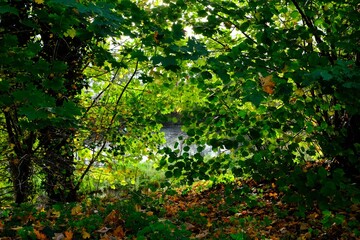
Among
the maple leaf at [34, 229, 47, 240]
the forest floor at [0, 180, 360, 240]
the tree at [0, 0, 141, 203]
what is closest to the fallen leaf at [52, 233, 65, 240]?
the forest floor at [0, 180, 360, 240]

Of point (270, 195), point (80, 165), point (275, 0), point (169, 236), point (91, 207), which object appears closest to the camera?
point (169, 236)

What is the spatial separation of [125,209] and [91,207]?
851 mm

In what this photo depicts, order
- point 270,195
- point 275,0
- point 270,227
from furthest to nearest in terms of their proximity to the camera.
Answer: point 270,195, point 270,227, point 275,0

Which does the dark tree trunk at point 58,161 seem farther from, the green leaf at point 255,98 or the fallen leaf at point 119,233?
the green leaf at point 255,98

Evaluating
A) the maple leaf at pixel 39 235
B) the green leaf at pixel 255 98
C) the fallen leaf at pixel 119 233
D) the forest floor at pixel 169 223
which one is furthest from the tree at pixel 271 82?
the maple leaf at pixel 39 235

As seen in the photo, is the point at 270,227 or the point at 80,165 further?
the point at 80,165

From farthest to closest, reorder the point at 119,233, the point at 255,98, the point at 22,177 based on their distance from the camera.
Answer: the point at 22,177 < the point at 119,233 < the point at 255,98

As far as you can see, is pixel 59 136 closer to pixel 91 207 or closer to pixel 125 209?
pixel 91 207

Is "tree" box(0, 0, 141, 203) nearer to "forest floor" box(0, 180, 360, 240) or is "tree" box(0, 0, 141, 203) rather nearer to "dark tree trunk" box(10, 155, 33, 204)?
"dark tree trunk" box(10, 155, 33, 204)

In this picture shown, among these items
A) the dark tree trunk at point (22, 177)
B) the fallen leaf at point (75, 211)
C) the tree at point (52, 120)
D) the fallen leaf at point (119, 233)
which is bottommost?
the fallen leaf at point (119, 233)

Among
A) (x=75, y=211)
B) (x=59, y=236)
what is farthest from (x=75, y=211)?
(x=59, y=236)

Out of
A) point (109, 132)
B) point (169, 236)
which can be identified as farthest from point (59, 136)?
point (169, 236)

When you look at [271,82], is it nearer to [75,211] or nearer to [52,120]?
[52,120]

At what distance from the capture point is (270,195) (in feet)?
23.4
